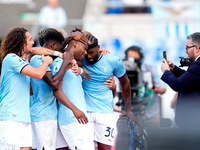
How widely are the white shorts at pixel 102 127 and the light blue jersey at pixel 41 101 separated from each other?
1.93ft

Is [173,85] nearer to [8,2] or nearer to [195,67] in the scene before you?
[195,67]

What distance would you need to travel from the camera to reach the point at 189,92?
3.07m

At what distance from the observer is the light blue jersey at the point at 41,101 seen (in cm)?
290

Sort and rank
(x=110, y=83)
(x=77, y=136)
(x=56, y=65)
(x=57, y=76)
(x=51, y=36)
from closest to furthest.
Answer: (x=57, y=76), (x=77, y=136), (x=56, y=65), (x=51, y=36), (x=110, y=83)

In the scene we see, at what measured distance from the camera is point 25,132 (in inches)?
108

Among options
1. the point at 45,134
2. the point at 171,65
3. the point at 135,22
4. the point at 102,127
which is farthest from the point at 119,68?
the point at 135,22

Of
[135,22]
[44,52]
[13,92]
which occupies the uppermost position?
[135,22]

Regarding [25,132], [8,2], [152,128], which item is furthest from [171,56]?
[25,132]

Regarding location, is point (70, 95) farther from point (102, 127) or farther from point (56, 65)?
point (102, 127)

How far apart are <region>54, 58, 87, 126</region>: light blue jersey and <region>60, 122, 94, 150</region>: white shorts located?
0.05m

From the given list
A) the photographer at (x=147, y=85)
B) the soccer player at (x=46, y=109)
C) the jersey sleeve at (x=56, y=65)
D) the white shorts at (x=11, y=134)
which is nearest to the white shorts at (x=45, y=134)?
the soccer player at (x=46, y=109)

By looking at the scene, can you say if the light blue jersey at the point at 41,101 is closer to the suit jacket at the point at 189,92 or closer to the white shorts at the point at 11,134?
the white shorts at the point at 11,134

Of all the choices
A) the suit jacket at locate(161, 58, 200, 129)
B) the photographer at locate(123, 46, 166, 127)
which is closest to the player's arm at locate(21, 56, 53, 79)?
the suit jacket at locate(161, 58, 200, 129)

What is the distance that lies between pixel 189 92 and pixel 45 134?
1420mm
